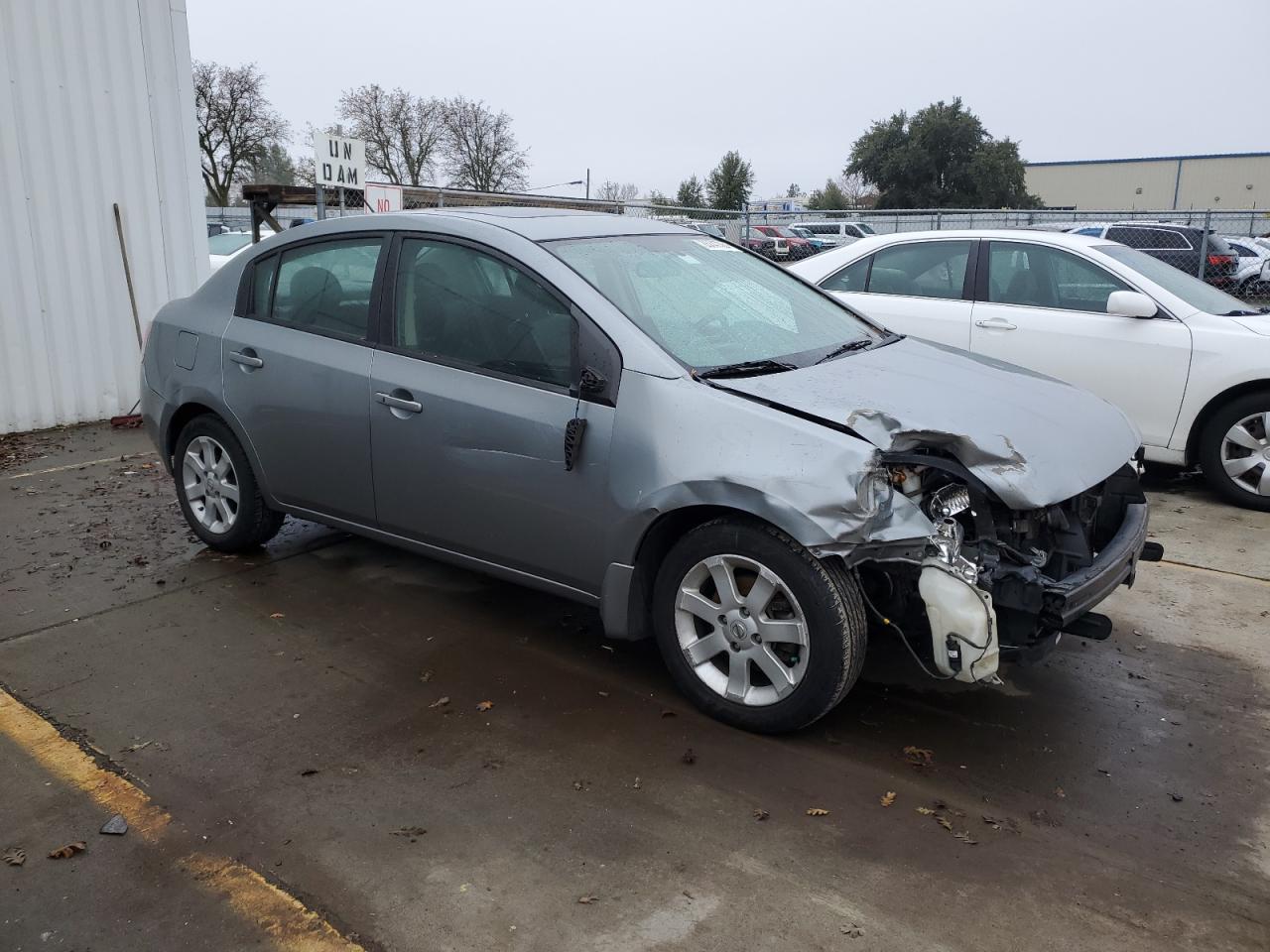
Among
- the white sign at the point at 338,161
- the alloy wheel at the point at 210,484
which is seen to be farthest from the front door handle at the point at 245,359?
the white sign at the point at 338,161

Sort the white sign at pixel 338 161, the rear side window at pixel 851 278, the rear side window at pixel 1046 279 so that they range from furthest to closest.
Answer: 1. the white sign at pixel 338 161
2. the rear side window at pixel 851 278
3. the rear side window at pixel 1046 279

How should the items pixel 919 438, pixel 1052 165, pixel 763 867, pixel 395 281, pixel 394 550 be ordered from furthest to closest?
A: pixel 1052 165 < pixel 394 550 < pixel 395 281 < pixel 919 438 < pixel 763 867

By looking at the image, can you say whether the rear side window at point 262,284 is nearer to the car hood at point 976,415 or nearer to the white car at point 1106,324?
the car hood at point 976,415

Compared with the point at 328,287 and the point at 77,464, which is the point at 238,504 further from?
the point at 77,464

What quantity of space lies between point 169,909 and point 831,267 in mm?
6315

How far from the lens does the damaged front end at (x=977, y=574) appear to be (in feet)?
10.6

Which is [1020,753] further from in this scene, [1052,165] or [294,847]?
[1052,165]

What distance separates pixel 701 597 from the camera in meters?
3.57

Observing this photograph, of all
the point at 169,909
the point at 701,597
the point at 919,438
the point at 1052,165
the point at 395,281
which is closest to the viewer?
the point at 169,909

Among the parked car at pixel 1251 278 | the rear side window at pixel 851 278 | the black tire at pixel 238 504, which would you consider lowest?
the black tire at pixel 238 504

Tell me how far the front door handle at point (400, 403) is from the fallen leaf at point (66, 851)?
1.91m

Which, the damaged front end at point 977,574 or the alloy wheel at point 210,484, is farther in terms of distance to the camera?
the alloy wheel at point 210,484

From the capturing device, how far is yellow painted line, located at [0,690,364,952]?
8.60 feet

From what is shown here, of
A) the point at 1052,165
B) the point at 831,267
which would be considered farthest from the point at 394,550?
the point at 1052,165
